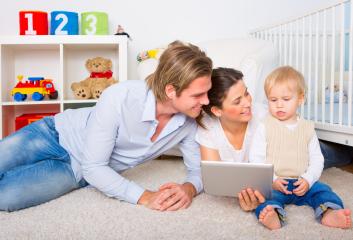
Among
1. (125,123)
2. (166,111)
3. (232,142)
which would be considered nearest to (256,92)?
(232,142)

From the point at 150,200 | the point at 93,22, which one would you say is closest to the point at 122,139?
the point at 150,200

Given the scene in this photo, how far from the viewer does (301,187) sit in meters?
1.21

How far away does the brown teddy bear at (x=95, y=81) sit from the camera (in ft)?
7.91

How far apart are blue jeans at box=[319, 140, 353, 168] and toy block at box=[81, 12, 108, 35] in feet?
4.77

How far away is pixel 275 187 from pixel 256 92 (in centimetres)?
65

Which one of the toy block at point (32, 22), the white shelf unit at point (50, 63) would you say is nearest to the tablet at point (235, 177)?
the white shelf unit at point (50, 63)

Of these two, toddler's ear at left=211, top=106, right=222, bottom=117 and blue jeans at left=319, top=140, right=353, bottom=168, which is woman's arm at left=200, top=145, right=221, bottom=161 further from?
blue jeans at left=319, top=140, right=353, bottom=168

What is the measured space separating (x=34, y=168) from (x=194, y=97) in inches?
24.4

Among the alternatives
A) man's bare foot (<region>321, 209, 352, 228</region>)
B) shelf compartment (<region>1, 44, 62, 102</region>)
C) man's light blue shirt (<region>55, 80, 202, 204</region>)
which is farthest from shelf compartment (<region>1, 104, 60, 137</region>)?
man's bare foot (<region>321, 209, 352, 228</region>)

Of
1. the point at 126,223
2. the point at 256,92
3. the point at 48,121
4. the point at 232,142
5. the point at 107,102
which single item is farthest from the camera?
Answer: the point at 256,92

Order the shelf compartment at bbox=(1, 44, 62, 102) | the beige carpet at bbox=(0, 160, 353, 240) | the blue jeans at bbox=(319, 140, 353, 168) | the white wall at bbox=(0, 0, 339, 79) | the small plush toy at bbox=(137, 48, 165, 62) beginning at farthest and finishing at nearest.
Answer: the white wall at bbox=(0, 0, 339, 79) < the shelf compartment at bbox=(1, 44, 62, 102) < the small plush toy at bbox=(137, 48, 165, 62) < the blue jeans at bbox=(319, 140, 353, 168) < the beige carpet at bbox=(0, 160, 353, 240)

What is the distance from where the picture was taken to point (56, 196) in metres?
1.40

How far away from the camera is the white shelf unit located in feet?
7.66

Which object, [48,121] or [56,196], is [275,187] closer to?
[56,196]
